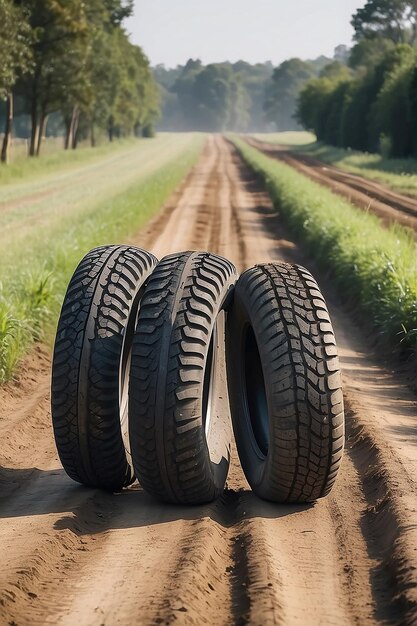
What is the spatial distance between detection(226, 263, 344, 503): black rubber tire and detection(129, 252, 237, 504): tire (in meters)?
0.28

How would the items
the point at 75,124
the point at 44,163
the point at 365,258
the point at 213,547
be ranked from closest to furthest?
1. the point at 213,547
2. the point at 365,258
3. the point at 44,163
4. the point at 75,124

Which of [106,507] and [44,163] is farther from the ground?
[106,507]

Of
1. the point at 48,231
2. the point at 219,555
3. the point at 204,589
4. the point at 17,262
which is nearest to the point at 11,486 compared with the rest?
the point at 219,555

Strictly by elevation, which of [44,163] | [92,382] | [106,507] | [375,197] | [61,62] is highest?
[61,62]

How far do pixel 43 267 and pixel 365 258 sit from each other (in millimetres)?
4468

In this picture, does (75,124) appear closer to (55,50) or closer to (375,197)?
(55,50)

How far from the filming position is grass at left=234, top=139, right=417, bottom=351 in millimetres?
10773

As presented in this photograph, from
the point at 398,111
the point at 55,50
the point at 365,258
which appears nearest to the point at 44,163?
the point at 55,50

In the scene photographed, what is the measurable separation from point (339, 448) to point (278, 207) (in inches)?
849

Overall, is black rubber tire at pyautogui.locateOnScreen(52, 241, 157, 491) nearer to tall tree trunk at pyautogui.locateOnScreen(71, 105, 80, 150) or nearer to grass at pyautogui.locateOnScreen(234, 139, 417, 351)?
grass at pyautogui.locateOnScreen(234, 139, 417, 351)

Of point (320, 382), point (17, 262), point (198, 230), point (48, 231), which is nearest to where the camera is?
point (320, 382)

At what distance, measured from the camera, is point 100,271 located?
606 centimetres

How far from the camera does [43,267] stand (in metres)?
12.2

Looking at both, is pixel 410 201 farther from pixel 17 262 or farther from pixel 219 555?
pixel 219 555
